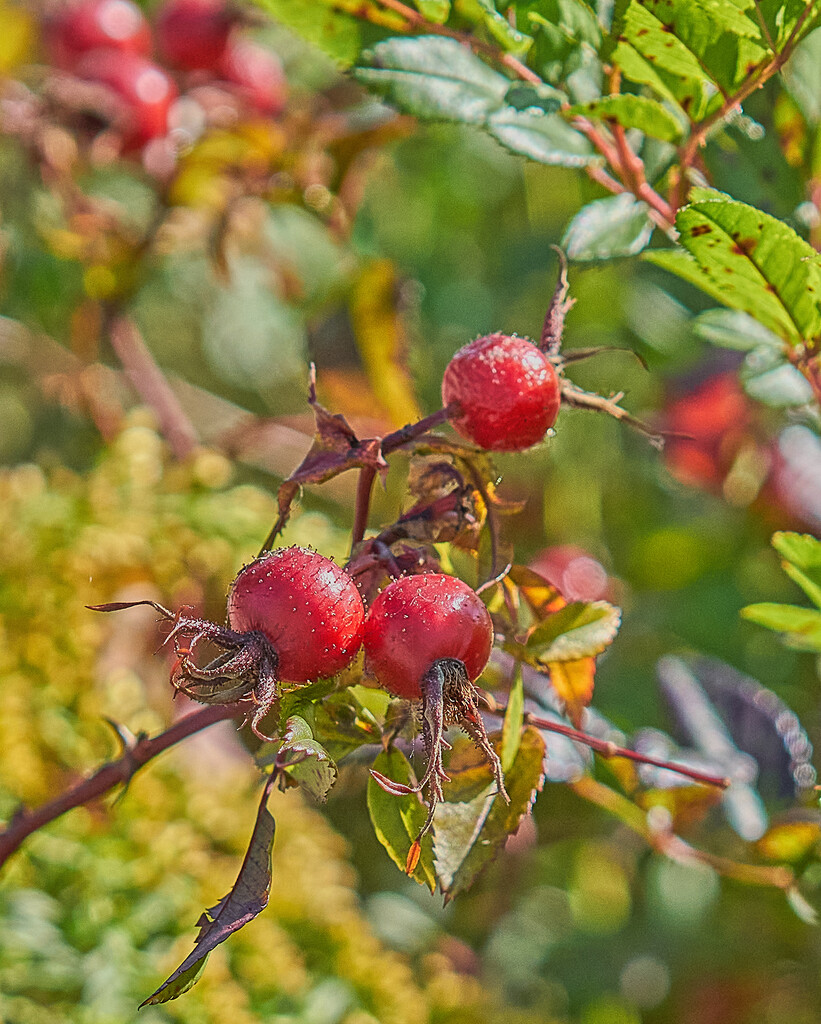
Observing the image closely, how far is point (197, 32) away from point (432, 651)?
108 centimetres

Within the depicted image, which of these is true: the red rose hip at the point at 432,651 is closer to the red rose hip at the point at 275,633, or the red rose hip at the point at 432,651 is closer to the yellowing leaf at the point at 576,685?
the red rose hip at the point at 275,633

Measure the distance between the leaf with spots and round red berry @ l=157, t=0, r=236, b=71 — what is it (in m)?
0.87

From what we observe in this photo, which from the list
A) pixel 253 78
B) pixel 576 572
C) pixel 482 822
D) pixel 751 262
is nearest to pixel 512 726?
pixel 482 822

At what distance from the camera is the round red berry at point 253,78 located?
1242mm

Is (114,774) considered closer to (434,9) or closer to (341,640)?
(341,640)

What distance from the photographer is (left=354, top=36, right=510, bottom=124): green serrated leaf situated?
623 mm

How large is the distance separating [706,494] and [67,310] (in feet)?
2.82

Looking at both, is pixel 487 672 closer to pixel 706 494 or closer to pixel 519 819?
pixel 519 819

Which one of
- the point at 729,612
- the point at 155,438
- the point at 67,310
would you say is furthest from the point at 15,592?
the point at 729,612

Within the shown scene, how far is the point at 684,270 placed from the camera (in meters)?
0.58

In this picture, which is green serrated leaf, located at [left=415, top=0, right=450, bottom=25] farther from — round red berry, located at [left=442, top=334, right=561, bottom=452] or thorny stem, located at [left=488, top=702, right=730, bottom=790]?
thorny stem, located at [left=488, top=702, right=730, bottom=790]

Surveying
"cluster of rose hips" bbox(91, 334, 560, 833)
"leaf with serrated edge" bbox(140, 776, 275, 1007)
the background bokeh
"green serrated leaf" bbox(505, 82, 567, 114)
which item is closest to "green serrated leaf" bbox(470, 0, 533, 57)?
"green serrated leaf" bbox(505, 82, 567, 114)

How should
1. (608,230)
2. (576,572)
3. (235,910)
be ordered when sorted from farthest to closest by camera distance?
1. (576,572)
2. (608,230)
3. (235,910)

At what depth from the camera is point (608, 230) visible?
2.00ft
